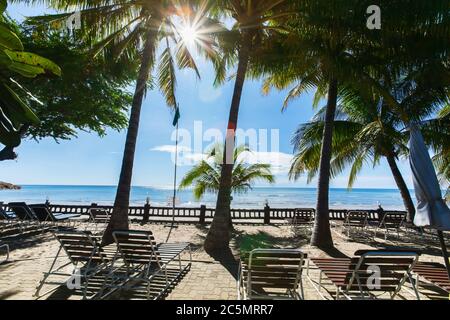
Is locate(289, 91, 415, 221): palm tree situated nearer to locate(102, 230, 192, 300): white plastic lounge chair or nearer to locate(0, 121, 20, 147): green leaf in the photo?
locate(102, 230, 192, 300): white plastic lounge chair

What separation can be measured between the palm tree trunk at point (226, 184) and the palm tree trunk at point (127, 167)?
2.77 metres

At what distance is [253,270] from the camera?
360 centimetres

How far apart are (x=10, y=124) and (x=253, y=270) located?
144 inches

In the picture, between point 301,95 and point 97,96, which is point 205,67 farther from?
point 97,96

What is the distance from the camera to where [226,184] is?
7680 mm

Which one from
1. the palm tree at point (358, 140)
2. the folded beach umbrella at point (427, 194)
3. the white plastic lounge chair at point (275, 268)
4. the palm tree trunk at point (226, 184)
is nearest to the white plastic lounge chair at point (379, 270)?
the folded beach umbrella at point (427, 194)

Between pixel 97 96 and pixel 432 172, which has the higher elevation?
pixel 97 96

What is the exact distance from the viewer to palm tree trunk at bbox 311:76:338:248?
27.1ft

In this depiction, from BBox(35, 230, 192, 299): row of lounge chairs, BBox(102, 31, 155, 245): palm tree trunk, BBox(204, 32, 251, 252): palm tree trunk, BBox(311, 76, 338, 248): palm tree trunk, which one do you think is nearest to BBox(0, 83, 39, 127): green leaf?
BBox(35, 230, 192, 299): row of lounge chairs

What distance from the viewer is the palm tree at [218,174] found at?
39.9ft

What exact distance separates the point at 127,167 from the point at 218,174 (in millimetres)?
4946

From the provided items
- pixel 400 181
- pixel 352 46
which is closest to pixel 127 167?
pixel 352 46

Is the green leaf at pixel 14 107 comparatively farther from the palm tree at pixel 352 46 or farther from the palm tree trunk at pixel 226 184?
the palm tree at pixel 352 46
